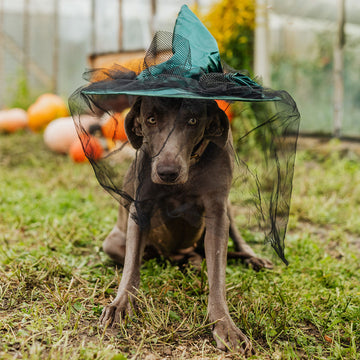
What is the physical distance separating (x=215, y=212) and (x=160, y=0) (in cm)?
720

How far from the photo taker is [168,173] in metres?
1.93

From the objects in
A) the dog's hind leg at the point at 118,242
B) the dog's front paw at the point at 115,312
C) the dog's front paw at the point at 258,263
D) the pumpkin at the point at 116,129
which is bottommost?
the dog's front paw at the point at 258,263

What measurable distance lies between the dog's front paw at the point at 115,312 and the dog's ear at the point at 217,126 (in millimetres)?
892

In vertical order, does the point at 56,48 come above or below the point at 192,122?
above

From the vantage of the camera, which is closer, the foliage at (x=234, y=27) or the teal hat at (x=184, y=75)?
the teal hat at (x=184, y=75)

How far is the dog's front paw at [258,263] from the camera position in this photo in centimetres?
292

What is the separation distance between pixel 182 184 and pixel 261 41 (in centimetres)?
494

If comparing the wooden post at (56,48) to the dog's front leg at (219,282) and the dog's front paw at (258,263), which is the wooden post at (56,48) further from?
the dog's front leg at (219,282)

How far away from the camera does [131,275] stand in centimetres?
224

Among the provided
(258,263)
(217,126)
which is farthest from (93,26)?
(217,126)

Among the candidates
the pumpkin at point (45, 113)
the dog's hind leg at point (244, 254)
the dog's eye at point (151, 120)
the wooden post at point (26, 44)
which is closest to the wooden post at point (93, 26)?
the wooden post at point (26, 44)

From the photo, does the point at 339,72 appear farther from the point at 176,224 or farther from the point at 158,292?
the point at 158,292

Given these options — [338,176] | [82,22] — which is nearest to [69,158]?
[338,176]

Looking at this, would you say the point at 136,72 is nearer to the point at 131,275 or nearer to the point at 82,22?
the point at 131,275
